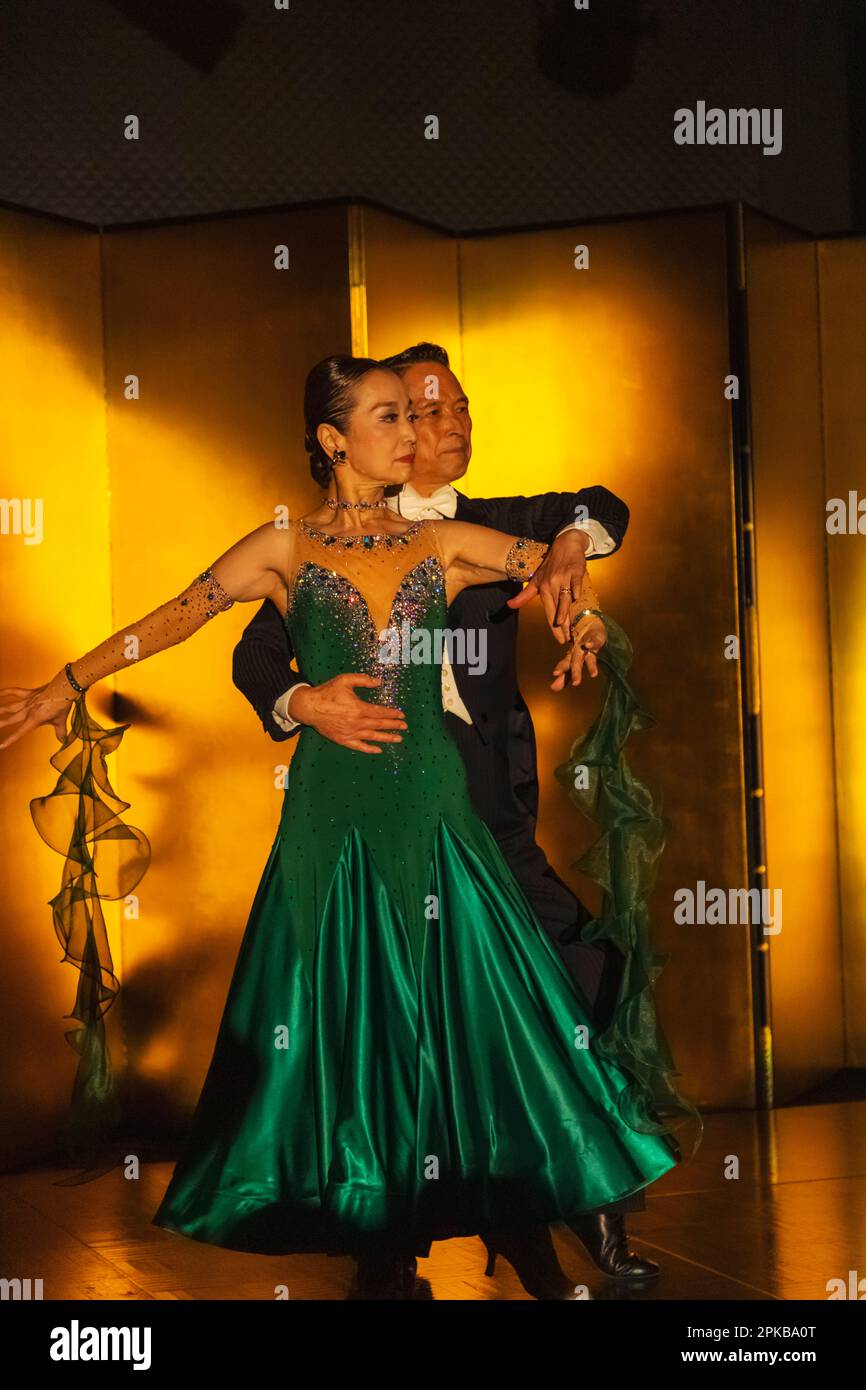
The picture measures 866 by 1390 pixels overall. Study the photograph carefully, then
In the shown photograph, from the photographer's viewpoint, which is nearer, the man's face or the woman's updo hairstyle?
the woman's updo hairstyle

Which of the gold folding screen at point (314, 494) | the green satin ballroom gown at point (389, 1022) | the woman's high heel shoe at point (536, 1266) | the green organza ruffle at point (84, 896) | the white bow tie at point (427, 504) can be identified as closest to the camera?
the green satin ballroom gown at point (389, 1022)

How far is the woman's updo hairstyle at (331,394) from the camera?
3.27m

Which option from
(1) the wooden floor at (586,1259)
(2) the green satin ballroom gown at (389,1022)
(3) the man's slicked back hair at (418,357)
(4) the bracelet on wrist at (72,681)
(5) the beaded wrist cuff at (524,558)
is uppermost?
(3) the man's slicked back hair at (418,357)

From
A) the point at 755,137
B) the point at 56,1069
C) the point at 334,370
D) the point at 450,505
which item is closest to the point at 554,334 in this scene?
the point at 755,137

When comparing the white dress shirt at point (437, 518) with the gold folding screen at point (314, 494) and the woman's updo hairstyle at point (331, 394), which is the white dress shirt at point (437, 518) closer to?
the woman's updo hairstyle at point (331, 394)

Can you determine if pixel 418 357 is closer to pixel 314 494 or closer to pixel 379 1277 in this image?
pixel 314 494

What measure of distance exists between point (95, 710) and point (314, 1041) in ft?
5.89

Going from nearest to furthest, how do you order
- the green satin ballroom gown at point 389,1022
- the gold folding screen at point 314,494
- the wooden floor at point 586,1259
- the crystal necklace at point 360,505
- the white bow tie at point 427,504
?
the green satin ballroom gown at point 389,1022 → the crystal necklace at point 360,505 → the wooden floor at point 586,1259 → the white bow tie at point 427,504 → the gold folding screen at point 314,494

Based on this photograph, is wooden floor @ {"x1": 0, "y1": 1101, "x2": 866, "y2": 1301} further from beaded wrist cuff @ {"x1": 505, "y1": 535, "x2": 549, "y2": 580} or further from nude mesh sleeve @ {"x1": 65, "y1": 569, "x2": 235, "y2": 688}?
beaded wrist cuff @ {"x1": 505, "y1": 535, "x2": 549, "y2": 580}

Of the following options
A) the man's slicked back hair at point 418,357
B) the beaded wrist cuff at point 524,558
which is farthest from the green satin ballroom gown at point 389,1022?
the man's slicked back hair at point 418,357

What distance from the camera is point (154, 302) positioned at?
15.5 feet

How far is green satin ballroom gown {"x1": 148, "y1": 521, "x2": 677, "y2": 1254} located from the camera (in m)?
3.07

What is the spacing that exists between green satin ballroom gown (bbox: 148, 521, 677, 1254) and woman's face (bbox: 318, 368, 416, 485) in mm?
124

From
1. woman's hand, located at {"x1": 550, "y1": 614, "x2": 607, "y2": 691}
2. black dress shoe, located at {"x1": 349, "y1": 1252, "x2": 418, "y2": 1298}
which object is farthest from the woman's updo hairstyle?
black dress shoe, located at {"x1": 349, "y1": 1252, "x2": 418, "y2": 1298}
